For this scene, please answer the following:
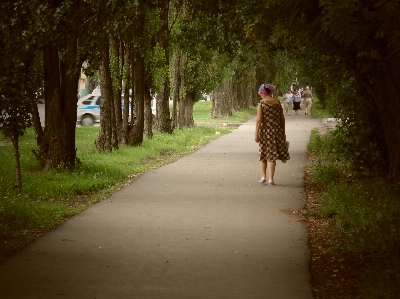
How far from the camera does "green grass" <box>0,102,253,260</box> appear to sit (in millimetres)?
10320

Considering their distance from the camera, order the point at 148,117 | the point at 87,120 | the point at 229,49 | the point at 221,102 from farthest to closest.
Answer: the point at 221,102, the point at 87,120, the point at 148,117, the point at 229,49

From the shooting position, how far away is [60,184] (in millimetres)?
13961

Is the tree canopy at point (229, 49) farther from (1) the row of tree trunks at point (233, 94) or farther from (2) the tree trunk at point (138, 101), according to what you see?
(1) the row of tree trunks at point (233, 94)

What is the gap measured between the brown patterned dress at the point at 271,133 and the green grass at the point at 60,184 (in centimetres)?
271

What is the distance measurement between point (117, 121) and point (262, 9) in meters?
10.3

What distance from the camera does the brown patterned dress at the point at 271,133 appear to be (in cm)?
1497

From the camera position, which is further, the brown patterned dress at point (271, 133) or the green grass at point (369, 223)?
the brown patterned dress at point (271, 133)

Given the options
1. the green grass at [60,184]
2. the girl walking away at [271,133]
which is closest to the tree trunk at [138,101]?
the green grass at [60,184]

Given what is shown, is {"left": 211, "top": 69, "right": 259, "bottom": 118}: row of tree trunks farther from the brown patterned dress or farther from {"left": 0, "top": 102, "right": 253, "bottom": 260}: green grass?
the brown patterned dress

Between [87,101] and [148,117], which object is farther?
[87,101]

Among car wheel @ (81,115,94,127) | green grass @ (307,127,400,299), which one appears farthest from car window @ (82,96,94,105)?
green grass @ (307,127,400,299)

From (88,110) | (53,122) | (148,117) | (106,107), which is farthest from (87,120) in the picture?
(53,122)

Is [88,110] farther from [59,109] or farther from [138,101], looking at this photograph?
[59,109]

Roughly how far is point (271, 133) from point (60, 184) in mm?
3871
